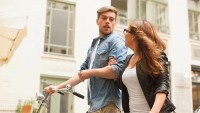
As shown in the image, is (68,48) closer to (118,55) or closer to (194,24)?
(194,24)

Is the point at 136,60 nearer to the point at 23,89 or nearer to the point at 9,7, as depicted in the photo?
the point at 23,89

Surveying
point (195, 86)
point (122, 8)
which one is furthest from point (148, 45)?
point (195, 86)

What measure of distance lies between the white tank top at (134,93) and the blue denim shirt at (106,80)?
1.00 ft

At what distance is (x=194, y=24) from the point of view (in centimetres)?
1792

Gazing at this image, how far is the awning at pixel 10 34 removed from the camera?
38.1 ft

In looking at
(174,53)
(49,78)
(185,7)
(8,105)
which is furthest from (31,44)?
(185,7)

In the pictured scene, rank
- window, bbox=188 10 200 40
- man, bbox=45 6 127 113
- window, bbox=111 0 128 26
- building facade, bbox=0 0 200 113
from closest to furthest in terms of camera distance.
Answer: man, bbox=45 6 127 113 < building facade, bbox=0 0 200 113 < window, bbox=111 0 128 26 < window, bbox=188 10 200 40

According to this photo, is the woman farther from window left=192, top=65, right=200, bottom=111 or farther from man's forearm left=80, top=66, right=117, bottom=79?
window left=192, top=65, right=200, bottom=111

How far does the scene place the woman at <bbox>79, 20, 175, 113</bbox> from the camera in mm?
2695

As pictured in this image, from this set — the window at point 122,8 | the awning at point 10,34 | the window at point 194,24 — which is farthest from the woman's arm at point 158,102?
the window at point 194,24

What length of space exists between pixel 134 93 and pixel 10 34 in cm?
947

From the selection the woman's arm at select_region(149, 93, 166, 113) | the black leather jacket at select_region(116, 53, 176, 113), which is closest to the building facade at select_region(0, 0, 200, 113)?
the black leather jacket at select_region(116, 53, 176, 113)

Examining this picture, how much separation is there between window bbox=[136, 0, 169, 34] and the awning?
5.81 m

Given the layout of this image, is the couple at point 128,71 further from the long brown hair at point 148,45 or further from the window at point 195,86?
the window at point 195,86
